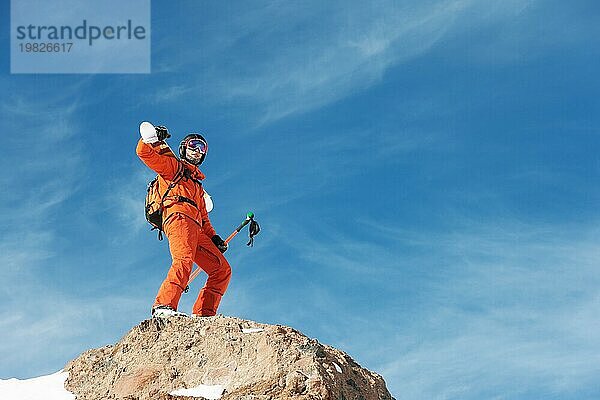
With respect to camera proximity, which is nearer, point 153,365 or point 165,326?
point 153,365

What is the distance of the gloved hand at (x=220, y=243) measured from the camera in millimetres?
13141

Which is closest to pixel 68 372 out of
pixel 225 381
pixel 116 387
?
pixel 116 387

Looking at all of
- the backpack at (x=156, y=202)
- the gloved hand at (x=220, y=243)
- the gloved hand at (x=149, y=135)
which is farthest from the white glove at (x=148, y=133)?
the gloved hand at (x=220, y=243)

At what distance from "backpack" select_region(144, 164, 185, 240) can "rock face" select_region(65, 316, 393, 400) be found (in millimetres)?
1920

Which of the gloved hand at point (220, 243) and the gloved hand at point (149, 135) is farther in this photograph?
the gloved hand at point (220, 243)

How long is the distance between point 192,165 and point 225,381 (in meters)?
4.53

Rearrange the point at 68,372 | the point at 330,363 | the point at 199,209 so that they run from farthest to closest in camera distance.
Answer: the point at 199,209, the point at 68,372, the point at 330,363

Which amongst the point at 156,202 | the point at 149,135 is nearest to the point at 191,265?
the point at 156,202

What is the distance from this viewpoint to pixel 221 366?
32.3 ft

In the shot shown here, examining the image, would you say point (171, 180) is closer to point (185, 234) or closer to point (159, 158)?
point (159, 158)

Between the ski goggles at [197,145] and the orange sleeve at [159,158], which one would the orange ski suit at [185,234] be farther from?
the ski goggles at [197,145]

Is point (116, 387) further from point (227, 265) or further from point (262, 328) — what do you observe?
point (227, 265)

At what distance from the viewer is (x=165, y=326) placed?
11.0 meters

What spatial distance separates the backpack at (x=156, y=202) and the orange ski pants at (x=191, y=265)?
340 mm
